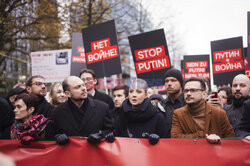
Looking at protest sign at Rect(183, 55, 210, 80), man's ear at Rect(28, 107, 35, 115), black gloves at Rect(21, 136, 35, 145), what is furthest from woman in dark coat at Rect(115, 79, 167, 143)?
protest sign at Rect(183, 55, 210, 80)

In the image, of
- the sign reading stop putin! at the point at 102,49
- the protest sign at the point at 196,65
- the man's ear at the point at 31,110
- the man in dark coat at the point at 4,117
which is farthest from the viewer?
the protest sign at the point at 196,65

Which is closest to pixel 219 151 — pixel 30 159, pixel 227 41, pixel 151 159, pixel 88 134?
pixel 151 159

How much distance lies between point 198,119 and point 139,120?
770 millimetres

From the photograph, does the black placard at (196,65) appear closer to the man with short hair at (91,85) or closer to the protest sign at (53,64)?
the protest sign at (53,64)

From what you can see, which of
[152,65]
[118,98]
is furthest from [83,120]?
[152,65]

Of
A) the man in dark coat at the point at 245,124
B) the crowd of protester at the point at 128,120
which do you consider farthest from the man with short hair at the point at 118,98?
the man in dark coat at the point at 245,124

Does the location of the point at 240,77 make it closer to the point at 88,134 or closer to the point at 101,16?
the point at 88,134

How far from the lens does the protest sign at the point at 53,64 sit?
27.5ft

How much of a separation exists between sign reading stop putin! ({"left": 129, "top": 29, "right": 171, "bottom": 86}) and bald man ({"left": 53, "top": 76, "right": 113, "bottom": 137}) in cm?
236

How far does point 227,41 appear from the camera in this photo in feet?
22.0

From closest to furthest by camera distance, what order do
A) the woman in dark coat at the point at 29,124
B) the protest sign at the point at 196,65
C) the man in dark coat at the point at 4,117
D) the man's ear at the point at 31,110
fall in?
the woman in dark coat at the point at 29,124
the man's ear at the point at 31,110
the man in dark coat at the point at 4,117
the protest sign at the point at 196,65

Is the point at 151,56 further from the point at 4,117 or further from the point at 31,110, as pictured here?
the point at 4,117

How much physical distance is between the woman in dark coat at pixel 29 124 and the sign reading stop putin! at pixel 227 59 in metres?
4.96

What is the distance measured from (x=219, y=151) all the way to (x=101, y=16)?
39.6 ft
